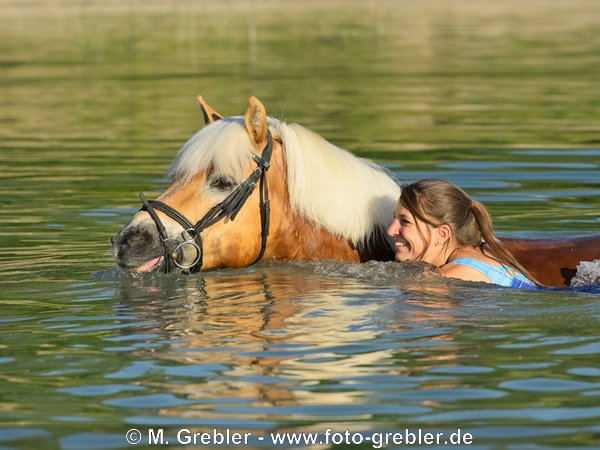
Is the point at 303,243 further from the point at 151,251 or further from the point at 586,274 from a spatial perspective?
the point at 586,274

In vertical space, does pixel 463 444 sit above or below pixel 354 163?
below

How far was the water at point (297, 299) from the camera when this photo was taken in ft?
16.9

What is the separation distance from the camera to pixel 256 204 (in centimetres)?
743

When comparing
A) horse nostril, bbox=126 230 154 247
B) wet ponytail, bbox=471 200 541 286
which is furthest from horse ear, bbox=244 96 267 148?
wet ponytail, bbox=471 200 541 286

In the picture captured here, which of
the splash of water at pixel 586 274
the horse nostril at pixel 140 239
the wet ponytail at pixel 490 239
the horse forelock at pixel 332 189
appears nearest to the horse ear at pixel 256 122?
the horse forelock at pixel 332 189

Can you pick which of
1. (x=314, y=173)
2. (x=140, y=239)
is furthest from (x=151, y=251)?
(x=314, y=173)

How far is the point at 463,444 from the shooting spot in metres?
4.70

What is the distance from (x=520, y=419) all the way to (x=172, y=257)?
2.89 metres

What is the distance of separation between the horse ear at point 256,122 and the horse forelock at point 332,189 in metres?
0.17

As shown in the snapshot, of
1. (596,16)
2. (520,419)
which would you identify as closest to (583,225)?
(520,419)

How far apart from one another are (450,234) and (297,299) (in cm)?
104

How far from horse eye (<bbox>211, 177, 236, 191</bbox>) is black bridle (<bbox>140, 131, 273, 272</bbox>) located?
1.9 inches

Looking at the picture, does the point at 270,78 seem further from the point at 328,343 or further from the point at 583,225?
the point at 328,343

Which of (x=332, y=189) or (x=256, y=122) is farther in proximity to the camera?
(x=332, y=189)
